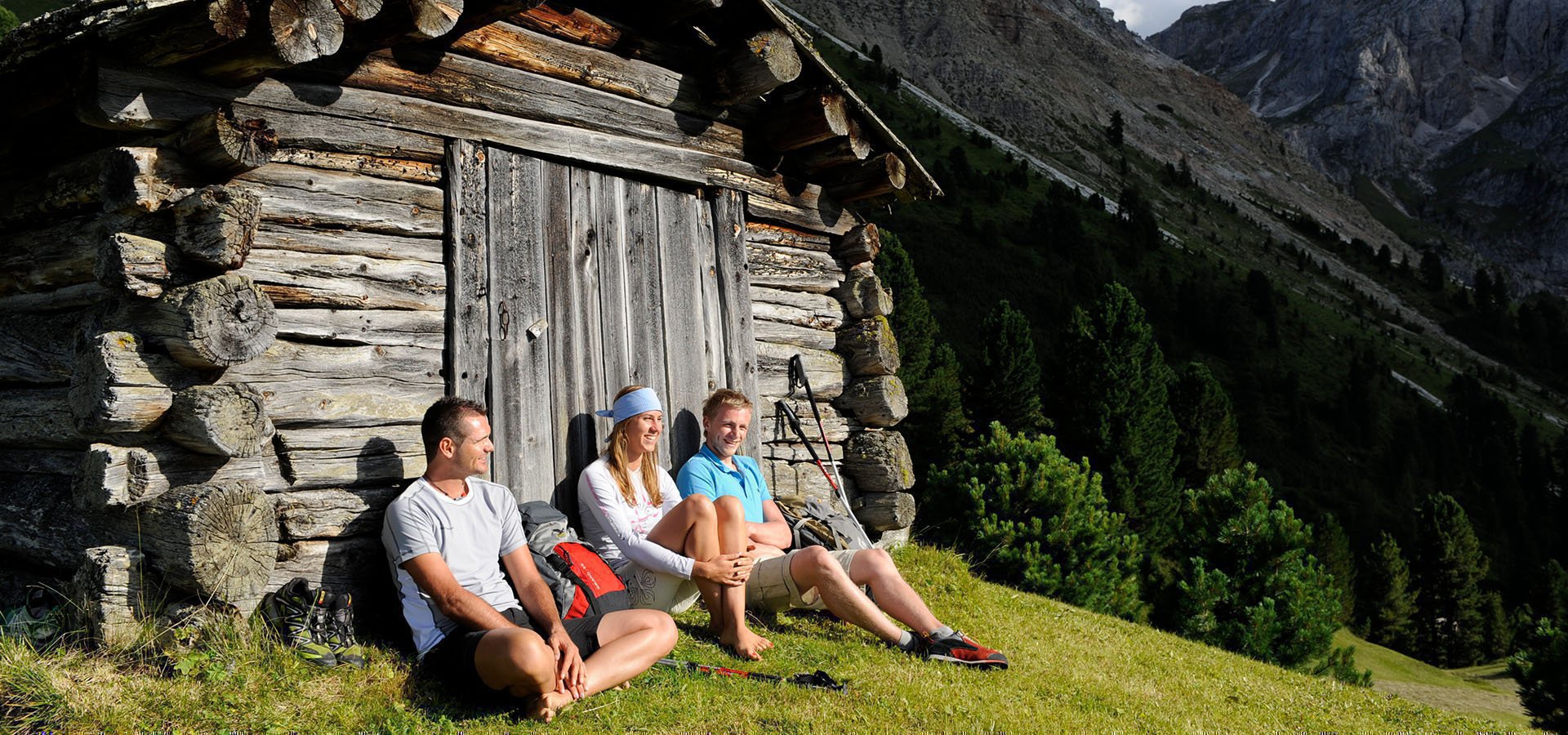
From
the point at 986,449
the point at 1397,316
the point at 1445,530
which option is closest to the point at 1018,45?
the point at 1397,316

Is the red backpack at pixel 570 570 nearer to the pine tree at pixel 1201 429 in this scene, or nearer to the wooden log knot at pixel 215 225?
the wooden log knot at pixel 215 225

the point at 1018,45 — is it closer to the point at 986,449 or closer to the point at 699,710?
the point at 986,449

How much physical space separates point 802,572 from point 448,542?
7.08ft

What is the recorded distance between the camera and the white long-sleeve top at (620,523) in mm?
5453

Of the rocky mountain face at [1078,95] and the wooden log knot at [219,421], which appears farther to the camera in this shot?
the rocky mountain face at [1078,95]

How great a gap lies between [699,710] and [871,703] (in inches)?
35.2

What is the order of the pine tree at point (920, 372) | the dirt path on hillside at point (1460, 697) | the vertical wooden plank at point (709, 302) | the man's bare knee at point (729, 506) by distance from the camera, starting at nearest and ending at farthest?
the man's bare knee at point (729, 506)
the vertical wooden plank at point (709, 302)
the dirt path on hillside at point (1460, 697)
the pine tree at point (920, 372)

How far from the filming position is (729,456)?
6.59 m

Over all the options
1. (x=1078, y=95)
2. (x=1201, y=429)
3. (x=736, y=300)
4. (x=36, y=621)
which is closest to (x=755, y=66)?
(x=736, y=300)

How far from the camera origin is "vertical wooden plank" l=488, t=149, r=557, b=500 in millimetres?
5953

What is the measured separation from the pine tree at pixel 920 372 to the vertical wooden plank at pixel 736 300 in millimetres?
14116

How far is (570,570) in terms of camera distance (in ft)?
17.1

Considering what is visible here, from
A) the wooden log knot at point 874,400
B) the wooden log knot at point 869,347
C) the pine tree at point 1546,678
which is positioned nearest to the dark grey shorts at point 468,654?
the wooden log knot at point 874,400

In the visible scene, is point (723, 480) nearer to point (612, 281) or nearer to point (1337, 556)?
point (612, 281)
